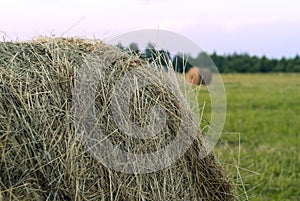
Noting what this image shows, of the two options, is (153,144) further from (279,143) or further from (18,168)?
(279,143)

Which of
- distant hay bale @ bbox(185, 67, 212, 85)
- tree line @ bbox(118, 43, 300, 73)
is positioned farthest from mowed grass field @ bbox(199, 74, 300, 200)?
tree line @ bbox(118, 43, 300, 73)

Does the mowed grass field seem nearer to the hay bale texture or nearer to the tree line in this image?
the hay bale texture

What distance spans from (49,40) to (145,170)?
117cm

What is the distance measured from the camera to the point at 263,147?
9.02 m

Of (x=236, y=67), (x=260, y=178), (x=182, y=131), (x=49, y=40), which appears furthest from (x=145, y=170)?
(x=236, y=67)

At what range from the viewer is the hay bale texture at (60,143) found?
3.36 metres

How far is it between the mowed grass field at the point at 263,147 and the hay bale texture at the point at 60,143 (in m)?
0.66

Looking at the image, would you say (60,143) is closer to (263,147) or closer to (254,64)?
(263,147)

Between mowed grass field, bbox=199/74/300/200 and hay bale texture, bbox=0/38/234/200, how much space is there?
2.15 ft

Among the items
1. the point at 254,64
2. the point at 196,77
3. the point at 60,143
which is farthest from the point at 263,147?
the point at 254,64

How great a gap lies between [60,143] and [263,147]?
6033mm

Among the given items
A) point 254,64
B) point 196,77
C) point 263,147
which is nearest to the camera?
point 263,147

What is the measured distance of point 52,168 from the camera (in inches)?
133

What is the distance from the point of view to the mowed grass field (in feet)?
20.3
